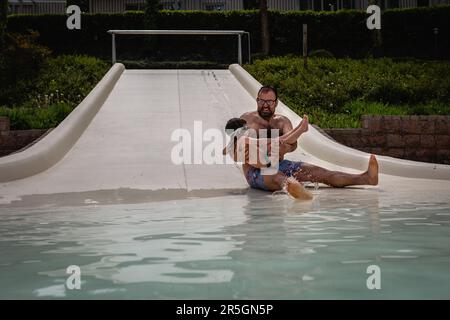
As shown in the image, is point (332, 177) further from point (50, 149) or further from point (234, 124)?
point (50, 149)

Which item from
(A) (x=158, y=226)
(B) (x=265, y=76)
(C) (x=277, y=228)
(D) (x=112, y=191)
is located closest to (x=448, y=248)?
(C) (x=277, y=228)

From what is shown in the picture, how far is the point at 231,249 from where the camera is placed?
4.70 metres

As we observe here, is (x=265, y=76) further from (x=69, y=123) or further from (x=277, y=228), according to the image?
(x=277, y=228)

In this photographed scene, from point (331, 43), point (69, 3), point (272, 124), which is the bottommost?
point (272, 124)

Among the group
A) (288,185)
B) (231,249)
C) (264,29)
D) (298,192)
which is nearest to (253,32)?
(264,29)

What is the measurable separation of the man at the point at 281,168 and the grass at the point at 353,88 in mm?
5182

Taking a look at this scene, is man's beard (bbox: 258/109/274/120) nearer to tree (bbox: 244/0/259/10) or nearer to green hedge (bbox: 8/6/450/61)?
green hedge (bbox: 8/6/450/61)

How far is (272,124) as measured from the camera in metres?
8.12

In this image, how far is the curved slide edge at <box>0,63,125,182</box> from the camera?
895cm

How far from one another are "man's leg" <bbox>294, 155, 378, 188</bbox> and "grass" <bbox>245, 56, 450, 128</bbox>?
5149mm

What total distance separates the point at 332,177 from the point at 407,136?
5208mm

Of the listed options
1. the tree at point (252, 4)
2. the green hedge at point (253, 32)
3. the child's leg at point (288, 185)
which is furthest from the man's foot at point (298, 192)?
the tree at point (252, 4)

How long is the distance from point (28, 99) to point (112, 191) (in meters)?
8.79
